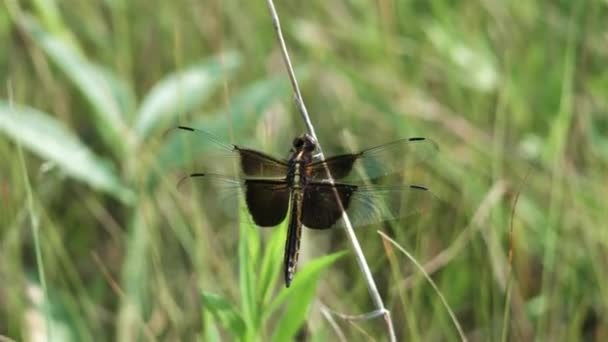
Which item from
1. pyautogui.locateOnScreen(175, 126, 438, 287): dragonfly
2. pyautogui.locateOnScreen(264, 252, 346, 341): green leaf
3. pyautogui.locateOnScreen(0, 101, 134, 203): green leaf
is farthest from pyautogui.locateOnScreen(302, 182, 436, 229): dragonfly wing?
pyautogui.locateOnScreen(0, 101, 134, 203): green leaf

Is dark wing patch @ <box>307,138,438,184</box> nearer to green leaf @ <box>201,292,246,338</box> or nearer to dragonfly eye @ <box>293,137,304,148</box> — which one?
dragonfly eye @ <box>293,137,304,148</box>

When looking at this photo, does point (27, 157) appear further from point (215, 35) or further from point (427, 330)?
point (427, 330)

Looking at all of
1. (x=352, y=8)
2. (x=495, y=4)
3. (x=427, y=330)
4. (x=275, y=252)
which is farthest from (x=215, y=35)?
(x=275, y=252)

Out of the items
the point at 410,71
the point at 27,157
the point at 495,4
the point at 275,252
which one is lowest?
the point at 275,252

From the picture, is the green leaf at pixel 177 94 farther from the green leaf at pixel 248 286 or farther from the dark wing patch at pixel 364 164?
the green leaf at pixel 248 286

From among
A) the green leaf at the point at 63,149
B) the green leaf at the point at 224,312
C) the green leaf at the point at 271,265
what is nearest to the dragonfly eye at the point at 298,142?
the green leaf at the point at 271,265

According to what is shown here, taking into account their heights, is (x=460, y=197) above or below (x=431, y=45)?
below
